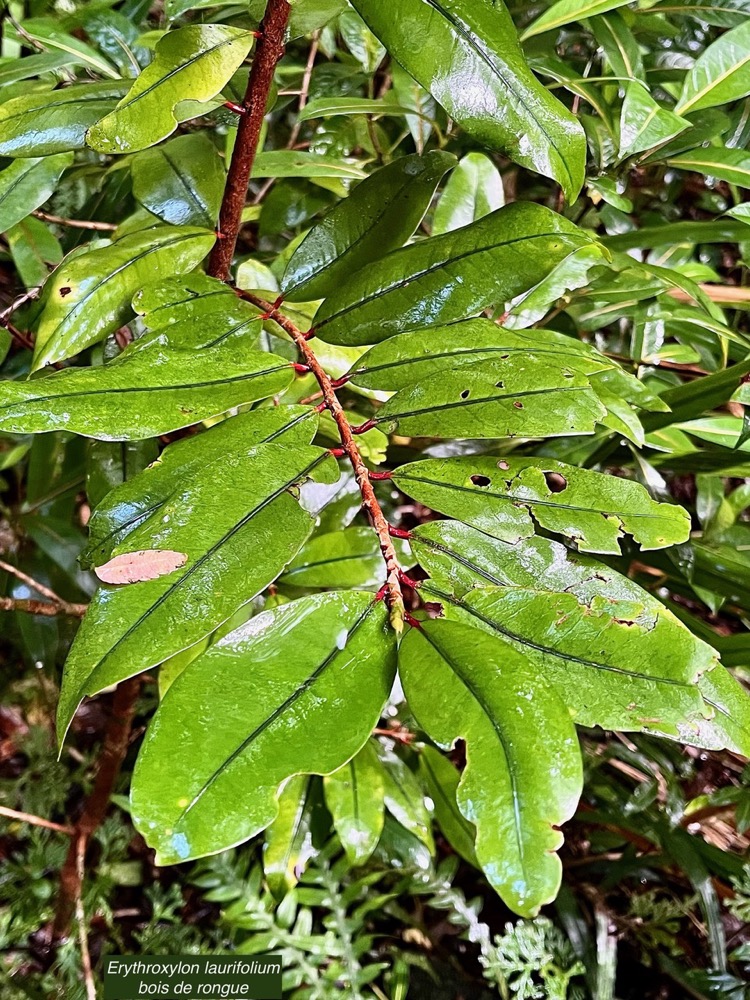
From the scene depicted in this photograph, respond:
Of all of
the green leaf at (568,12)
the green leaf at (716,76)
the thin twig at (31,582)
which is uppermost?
the green leaf at (568,12)

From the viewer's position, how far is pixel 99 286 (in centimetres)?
48

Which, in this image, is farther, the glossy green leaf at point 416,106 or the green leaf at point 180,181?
the glossy green leaf at point 416,106

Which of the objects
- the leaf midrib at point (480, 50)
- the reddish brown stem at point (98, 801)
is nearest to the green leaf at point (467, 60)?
the leaf midrib at point (480, 50)

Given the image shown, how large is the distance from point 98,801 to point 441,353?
0.72m

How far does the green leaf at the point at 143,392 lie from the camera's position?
1.11 feet

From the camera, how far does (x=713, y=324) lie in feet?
2.16

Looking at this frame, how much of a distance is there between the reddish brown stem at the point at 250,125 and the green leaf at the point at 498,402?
20 centimetres

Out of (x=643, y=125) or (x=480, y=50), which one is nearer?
(x=480, y=50)

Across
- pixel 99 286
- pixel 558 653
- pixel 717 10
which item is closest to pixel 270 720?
pixel 558 653

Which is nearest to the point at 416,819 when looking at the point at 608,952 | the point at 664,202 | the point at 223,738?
the point at 608,952

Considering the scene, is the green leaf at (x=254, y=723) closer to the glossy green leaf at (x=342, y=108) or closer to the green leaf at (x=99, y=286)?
the green leaf at (x=99, y=286)

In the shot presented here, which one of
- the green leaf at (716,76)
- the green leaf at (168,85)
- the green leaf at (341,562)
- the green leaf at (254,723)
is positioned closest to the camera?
the green leaf at (254,723)

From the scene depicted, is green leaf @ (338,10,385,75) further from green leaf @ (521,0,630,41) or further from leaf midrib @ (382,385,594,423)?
leaf midrib @ (382,385,594,423)

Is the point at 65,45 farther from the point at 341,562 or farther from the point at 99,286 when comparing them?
the point at 341,562
